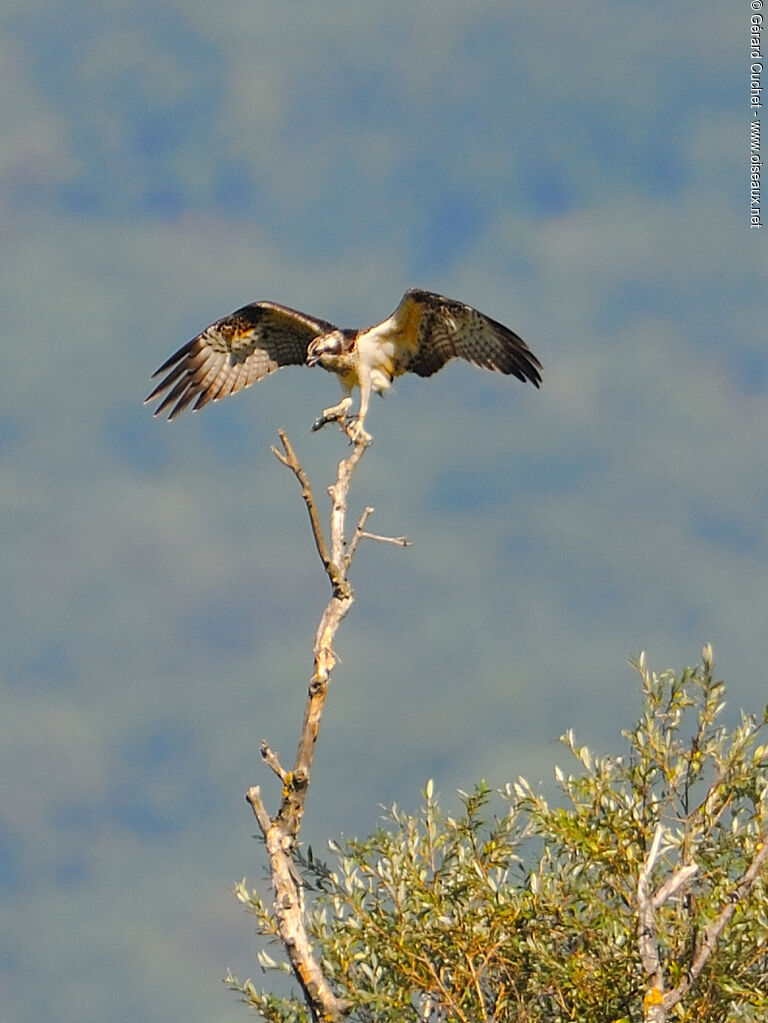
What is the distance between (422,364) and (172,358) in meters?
2.46

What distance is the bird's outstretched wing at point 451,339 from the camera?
13641 mm

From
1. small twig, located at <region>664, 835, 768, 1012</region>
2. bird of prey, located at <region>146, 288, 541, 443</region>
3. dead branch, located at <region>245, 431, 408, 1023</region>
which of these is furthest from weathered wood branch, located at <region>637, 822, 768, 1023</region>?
bird of prey, located at <region>146, 288, 541, 443</region>

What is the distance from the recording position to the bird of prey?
13.7 metres

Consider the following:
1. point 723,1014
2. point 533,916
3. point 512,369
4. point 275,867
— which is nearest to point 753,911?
point 723,1014

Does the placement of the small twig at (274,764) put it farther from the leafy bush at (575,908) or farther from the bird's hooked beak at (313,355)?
the bird's hooked beak at (313,355)

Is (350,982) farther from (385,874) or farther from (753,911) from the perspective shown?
(753,911)

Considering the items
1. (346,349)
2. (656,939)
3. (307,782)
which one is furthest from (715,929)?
(346,349)

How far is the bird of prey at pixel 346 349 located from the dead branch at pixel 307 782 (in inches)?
119

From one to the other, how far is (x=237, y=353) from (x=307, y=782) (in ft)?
21.4

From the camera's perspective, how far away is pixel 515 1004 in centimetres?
879

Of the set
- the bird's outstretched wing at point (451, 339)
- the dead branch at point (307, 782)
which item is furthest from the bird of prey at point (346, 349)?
the dead branch at point (307, 782)

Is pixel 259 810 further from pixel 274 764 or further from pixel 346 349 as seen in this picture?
pixel 346 349

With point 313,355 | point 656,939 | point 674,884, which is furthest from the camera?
point 313,355

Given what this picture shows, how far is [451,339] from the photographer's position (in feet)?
46.0
